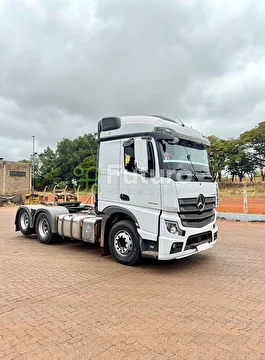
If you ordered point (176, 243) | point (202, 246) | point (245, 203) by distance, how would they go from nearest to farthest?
point (176, 243), point (202, 246), point (245, 203)

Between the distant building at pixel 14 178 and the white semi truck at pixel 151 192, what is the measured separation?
23.9 m

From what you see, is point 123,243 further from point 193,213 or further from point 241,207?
point 241,207

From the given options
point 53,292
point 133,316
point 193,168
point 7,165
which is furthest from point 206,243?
point 7,165

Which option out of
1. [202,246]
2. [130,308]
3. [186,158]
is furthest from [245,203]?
[130,308]

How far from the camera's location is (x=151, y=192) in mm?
5168

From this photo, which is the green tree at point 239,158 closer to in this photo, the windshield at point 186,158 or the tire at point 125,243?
the windshield at point 186,158

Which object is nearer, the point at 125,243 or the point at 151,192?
the point at 151,192

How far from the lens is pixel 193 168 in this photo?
5.59 m

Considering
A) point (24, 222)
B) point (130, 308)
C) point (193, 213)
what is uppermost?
point (193, 213)

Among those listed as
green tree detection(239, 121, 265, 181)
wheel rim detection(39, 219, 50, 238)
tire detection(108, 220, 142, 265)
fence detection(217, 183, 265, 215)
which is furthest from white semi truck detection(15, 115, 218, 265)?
green tree detection(239, 121, 265, 181)

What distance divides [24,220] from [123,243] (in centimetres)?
438

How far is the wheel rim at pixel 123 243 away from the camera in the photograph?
558 cm

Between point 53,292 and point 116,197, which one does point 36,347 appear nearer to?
point 53,292

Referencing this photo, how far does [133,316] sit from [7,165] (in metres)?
27.5
